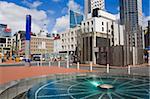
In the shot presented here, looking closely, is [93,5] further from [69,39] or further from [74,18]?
[69,39]

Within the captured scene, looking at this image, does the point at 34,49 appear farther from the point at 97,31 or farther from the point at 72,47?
the point at 97,31

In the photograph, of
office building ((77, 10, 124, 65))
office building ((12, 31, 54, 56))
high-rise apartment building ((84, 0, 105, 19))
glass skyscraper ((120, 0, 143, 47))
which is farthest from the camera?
glass skyscraper ((120, 0, 143, 47))

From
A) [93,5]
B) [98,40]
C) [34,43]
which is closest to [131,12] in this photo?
[93,5]

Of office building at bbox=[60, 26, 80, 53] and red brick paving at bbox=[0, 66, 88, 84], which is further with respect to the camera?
office building at bbox=[60, 26, 80, 53]

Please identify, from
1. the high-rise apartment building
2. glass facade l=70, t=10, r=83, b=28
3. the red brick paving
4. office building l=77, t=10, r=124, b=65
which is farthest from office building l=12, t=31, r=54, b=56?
the red brick paving

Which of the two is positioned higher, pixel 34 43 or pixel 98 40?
pixel 34 43

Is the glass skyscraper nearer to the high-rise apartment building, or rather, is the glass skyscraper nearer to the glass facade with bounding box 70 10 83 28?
the high-rise apartment building

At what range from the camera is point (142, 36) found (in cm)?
8962

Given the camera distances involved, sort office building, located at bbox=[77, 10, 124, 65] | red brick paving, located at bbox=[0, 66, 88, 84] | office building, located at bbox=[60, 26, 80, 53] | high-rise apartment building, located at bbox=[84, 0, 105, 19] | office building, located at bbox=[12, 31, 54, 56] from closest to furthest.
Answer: red brick paving, located at bbox=[0, 66, 88, 84], office building, located at bbox=[77, 10, 124, 65], office building, located at bbox=[60, 26, 80, 53], office building, located at bbox=[12, 31, 54, 56], high-rise apartment building, located at bbox=[84, 0, 105, 19]

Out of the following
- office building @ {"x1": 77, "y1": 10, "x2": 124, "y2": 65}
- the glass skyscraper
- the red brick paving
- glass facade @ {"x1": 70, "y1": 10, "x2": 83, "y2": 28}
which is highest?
the glass skyscraper

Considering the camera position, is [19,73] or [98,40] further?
[98,40]

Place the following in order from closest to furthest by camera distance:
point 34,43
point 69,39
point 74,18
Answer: point 69,39 → point 74,18 → point 34,43

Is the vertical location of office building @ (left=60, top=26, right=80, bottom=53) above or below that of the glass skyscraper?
below

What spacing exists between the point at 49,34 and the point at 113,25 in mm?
74742
